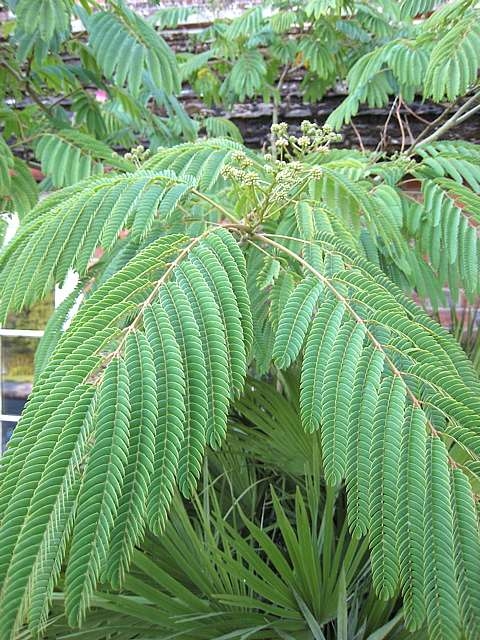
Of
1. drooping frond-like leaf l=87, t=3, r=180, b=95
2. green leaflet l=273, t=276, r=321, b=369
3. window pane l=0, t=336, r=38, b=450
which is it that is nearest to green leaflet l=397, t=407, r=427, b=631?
green leaflet l=273, t=276, r=321, b=369

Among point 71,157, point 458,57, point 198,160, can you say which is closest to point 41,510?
point 198,160

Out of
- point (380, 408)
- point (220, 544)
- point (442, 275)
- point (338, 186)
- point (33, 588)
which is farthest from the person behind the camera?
point (220, 544)

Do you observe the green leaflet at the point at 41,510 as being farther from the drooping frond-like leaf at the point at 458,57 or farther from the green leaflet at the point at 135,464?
the drooping frond-like leaf at the point at 458,57

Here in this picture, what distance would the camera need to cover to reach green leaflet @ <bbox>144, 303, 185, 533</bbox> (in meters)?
0.59

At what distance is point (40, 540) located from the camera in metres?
0.54

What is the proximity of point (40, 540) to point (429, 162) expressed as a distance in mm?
1166

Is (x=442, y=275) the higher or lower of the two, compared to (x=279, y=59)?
lower

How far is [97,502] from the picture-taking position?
21.5 inches

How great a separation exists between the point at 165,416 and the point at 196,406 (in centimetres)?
4

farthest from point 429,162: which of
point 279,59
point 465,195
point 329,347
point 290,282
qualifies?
point 279,59

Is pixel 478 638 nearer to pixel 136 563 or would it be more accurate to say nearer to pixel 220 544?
pixel 136 563

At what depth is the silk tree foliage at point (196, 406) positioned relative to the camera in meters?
0.55

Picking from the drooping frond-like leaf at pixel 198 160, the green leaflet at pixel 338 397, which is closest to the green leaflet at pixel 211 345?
the green leaflet at pixel 338 397

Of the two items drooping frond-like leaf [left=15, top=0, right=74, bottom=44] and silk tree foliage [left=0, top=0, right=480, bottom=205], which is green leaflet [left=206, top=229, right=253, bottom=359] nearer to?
silk tree foliage [left=0, top=0, right=480, bottom=205]
